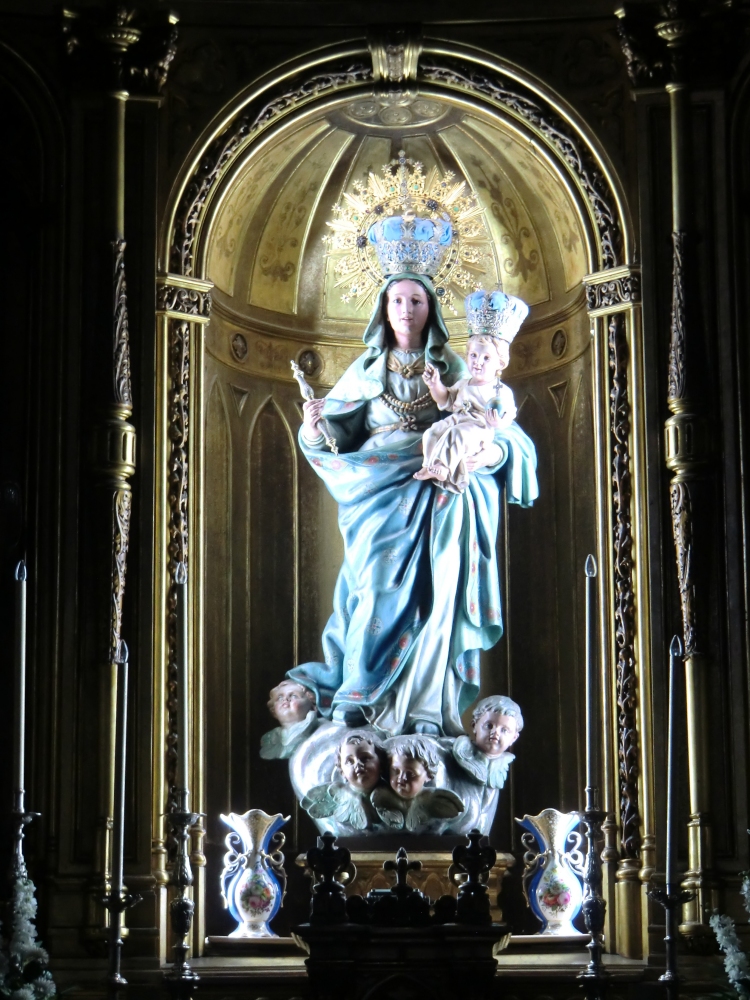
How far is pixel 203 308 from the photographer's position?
29.6 feet

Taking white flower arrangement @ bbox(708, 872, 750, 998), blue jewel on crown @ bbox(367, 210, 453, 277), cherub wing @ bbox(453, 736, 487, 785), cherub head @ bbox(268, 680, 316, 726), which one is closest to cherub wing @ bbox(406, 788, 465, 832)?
cherub wing @ bbox(453, 736, 487, 785)

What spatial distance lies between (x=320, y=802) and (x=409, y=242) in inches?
93.3

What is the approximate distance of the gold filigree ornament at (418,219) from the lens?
9391mm

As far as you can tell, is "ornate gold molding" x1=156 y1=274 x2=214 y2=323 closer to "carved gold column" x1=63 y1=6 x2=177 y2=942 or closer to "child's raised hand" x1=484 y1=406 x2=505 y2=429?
"carved gold column" x1=63 y1=6 x2=177 y2=942

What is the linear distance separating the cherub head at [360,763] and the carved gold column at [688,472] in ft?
3.89

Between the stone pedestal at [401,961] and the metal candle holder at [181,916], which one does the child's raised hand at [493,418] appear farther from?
the metal candle holder at [181,916]

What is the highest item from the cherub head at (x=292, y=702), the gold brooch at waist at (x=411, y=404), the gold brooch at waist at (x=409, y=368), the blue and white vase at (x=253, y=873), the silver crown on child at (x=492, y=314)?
the silver crown on child at (x=492, y=314)

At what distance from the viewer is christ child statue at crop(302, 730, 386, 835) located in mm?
8461

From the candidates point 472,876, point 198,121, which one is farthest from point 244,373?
point 472,876

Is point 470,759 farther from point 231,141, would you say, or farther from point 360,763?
point 231,141

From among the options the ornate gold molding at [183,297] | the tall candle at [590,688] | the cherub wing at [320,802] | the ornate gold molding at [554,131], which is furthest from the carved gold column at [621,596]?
the ornate gold molding at [183,297]

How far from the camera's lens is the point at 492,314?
9141mm

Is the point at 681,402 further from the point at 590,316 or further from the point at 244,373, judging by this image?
the point at 244,373

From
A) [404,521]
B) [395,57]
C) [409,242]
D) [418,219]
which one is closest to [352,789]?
[404,521]
